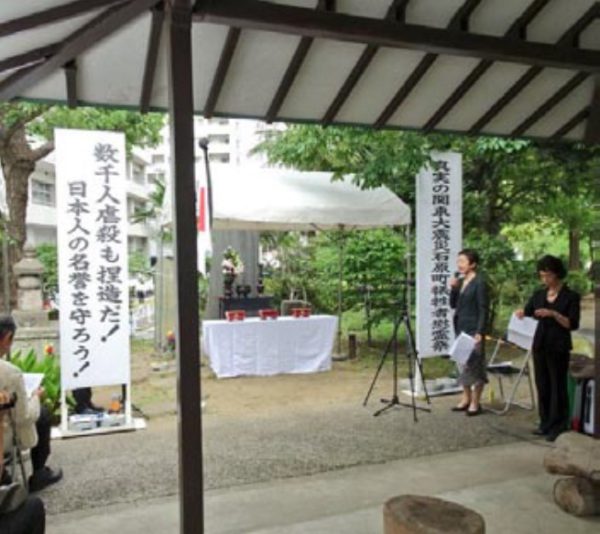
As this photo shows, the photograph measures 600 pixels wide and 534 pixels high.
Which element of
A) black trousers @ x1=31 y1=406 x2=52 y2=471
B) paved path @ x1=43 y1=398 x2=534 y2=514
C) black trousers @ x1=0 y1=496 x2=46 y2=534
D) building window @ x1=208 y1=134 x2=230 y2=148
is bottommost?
paved path @ x1=43 y1=398 x2=534 y2=514

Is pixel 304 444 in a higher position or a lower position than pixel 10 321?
lower

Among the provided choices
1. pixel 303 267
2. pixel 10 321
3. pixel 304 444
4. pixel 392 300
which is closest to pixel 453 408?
pixel 304 444

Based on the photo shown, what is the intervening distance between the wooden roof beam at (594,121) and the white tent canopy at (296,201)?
10.5 ft

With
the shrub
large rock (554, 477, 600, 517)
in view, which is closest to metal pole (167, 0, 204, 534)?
large rock (554, 477, 600, 517)

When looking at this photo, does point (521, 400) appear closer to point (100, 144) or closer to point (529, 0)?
point (529, 0)

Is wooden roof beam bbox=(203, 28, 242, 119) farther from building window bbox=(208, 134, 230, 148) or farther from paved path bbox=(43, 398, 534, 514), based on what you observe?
building window bbox=(208, 134, 230, 148)

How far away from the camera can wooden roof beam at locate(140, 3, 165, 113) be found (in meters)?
3.13

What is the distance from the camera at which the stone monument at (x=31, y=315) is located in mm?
6711

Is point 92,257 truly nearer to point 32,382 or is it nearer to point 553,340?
point 32,382

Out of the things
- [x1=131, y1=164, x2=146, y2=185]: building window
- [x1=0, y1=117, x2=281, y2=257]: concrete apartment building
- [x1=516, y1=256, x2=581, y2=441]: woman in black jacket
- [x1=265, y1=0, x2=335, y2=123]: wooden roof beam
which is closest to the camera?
[x1=265, y1=0, x2=335, y2=123]: wooden roof beam

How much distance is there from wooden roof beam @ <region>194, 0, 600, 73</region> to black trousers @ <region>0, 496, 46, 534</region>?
7.74ft

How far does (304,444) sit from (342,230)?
191 inches

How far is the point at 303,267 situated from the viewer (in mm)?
12938

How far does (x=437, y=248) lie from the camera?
22.1 ft
